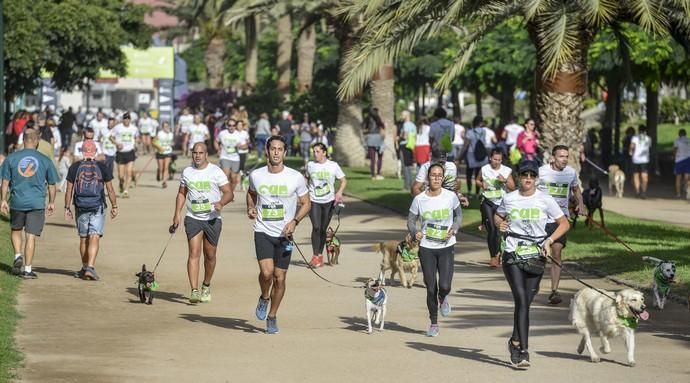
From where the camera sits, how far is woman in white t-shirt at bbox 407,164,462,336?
1268 centimetres

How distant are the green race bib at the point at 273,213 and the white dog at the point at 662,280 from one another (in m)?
4.03

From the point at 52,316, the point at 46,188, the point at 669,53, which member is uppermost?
the point at 669,53

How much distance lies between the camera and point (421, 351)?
11.9 metres

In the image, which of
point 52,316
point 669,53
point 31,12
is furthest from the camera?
point 31,12

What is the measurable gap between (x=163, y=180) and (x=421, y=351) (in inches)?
823

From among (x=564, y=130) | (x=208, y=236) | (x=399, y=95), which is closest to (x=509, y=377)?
(x=208, y=236)

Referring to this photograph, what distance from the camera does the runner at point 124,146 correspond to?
1161 inches

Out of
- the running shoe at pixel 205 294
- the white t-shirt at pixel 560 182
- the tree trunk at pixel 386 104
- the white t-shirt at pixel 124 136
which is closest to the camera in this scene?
the running shoe at pixel 205 294

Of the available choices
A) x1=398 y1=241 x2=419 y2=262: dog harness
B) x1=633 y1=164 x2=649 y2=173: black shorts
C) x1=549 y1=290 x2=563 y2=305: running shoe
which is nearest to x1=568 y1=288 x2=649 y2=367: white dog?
x1=549 y1=290 x2=563 y2=305: running shoe

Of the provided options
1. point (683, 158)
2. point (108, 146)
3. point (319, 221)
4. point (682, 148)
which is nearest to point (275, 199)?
point (319, 221)

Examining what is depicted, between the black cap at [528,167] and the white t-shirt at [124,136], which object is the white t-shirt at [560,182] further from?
the white t-shirt at [124,136]

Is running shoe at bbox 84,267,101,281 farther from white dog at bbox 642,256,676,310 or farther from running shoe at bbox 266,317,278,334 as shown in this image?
white dog at bbox 642,256,676,310

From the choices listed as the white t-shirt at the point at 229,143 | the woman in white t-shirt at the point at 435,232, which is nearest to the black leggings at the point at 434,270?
the woman in white t-shirt at the point at 435,232

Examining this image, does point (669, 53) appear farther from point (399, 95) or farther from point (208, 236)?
point (399, 95)
